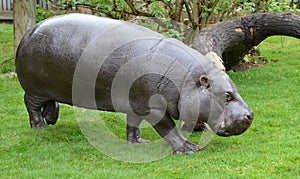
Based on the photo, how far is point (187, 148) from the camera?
5488mm

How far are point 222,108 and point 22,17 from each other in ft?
21.1

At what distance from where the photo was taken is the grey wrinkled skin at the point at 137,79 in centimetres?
514

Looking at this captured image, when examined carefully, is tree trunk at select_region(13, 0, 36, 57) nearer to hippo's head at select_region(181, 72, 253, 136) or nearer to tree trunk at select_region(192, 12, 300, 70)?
tree trunk at select_region(192, 12, 300, 70)

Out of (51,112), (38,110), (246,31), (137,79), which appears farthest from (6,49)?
(137,79)

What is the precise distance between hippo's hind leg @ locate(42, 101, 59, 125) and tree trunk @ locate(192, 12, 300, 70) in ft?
11.0

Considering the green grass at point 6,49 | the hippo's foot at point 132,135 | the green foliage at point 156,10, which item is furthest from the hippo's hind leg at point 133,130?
the green grass at point 6,49

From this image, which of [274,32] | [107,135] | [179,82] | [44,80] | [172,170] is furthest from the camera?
[274,32]

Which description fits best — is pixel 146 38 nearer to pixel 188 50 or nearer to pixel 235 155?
pixel 188 50

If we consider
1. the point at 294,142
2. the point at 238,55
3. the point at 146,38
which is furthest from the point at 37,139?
the point at 238,55

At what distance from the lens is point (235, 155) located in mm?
5262

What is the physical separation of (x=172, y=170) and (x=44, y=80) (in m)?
2.11

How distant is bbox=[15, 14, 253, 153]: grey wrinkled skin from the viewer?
5141mm

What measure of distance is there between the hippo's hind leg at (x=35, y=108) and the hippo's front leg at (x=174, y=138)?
66.0 inches

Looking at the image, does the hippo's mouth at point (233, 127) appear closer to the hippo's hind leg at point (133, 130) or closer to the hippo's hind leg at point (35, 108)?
the hippo's hind leg at point (133, 130)
